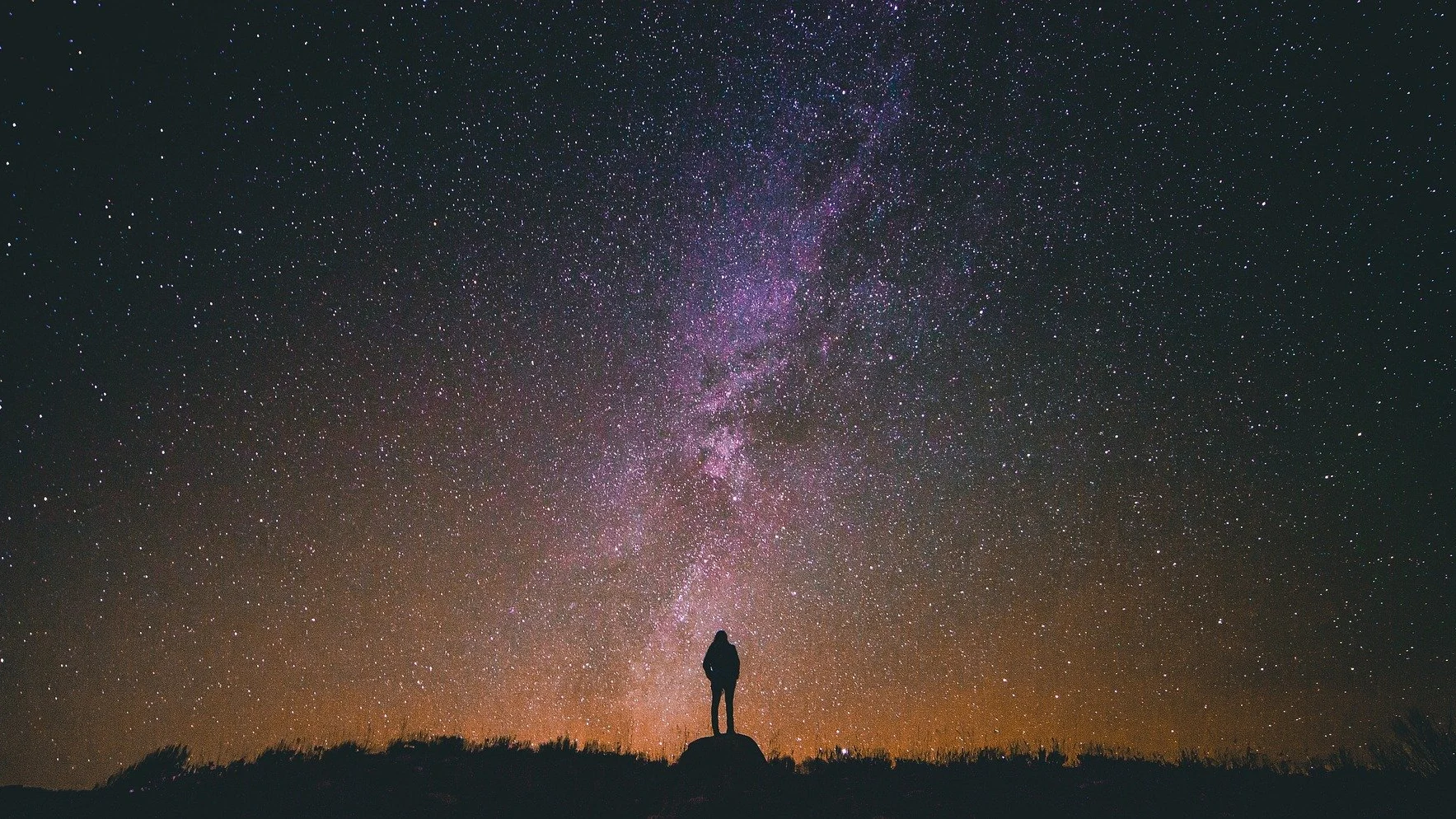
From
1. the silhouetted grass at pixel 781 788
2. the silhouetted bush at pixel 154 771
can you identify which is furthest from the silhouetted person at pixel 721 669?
the silhouetted bush at pixel 154 771

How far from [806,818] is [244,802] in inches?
241

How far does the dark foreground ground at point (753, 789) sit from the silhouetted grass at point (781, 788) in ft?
0.08

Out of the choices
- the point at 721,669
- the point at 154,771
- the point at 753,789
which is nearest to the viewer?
the point at 753,789

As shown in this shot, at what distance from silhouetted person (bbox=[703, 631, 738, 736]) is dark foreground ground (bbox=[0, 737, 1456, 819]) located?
160cm

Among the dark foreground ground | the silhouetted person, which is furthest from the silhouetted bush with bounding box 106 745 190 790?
the silhouetted person

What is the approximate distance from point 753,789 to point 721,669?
110 inches

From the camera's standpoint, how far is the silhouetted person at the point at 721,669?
10.3 metres

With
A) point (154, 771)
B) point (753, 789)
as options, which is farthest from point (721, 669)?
point (154, 771)

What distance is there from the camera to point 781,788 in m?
7.62

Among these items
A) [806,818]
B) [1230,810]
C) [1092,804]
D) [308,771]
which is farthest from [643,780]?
[1230,810]

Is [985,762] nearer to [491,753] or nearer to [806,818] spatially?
[806,818]

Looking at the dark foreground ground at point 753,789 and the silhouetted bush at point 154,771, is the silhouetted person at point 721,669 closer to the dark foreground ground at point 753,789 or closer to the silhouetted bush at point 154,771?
the dark foreground ground at point 753,789

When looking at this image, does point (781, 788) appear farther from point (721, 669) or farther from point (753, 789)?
point (721, 669)

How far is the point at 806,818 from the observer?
673cm
